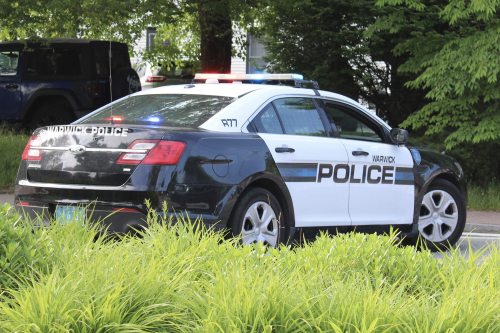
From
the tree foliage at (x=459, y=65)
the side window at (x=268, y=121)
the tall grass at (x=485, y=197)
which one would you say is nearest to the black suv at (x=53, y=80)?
the tree foliage at (x=459, y=65)

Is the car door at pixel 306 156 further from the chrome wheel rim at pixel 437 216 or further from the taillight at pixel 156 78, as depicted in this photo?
the taillight at pixel 156 78

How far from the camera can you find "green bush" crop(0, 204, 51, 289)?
3087mm

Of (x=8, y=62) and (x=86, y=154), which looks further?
(x=8, y=62)

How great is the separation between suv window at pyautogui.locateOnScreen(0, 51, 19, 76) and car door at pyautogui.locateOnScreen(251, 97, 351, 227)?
9.90 meters

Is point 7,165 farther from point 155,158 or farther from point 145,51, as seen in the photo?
point 145,51

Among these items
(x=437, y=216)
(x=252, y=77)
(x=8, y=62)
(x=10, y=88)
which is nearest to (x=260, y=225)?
(x=252, y=77)

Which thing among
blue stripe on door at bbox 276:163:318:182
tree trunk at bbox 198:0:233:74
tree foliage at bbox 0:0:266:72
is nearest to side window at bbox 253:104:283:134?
blue stripe on door at bbox 276:163:318:182

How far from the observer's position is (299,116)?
6055 millimetres

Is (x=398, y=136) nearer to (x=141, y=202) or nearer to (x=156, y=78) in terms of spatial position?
(x=141, y=202)

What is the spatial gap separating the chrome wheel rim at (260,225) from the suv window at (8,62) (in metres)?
10.5

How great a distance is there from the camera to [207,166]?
4930 millimetres

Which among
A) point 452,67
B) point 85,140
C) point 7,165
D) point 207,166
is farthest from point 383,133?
point 7,165

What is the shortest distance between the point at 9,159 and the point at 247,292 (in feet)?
30.7

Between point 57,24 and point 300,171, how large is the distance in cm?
906
